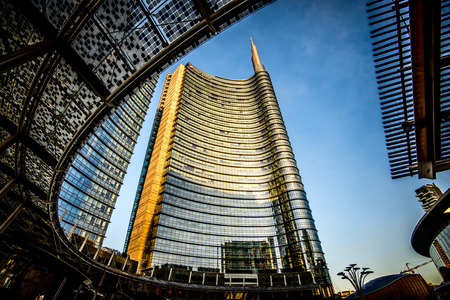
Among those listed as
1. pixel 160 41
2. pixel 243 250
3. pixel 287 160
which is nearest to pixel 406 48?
pixel 160 41

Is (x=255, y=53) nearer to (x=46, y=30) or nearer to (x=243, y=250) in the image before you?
(x=243, y=250)

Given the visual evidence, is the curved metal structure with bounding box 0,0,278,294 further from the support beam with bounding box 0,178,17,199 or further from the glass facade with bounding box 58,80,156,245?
the glass facade with bounding box 58,80,156,245

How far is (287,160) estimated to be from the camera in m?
84.4

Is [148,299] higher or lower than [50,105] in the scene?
lower

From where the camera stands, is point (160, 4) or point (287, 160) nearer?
point (160, 4)

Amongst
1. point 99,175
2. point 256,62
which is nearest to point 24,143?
point 99,175

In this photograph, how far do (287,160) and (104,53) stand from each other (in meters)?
79.5

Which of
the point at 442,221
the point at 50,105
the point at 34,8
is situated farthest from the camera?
the point at 442,221

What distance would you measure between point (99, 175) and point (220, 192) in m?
41.8

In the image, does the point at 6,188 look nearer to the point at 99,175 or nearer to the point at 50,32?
the point at 50,32

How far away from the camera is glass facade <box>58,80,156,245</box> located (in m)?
52.3

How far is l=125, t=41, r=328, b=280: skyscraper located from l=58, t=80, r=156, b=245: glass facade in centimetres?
1097

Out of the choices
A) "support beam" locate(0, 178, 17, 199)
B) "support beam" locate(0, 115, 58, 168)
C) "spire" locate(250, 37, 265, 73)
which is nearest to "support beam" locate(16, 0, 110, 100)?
"support beam" locate(0, 115, 58, 168)

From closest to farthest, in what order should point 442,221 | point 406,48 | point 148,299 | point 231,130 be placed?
point 406,48
point 148,299
point 442,221
point 231,130
